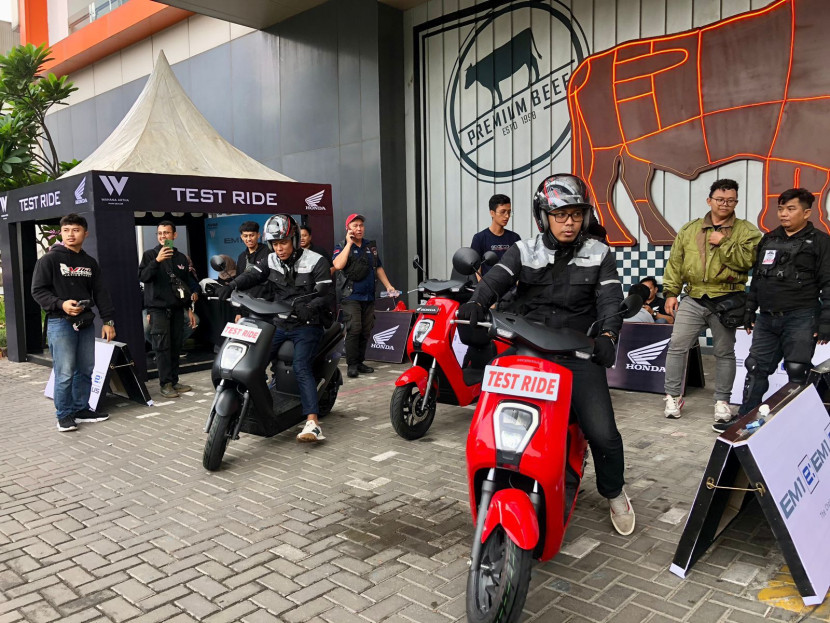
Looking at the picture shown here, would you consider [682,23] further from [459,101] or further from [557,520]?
[557,520]

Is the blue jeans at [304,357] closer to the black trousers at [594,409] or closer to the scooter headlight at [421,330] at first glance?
the scooter headlight at [421,330]

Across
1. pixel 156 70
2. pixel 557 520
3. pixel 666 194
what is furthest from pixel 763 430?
pixel 156 70

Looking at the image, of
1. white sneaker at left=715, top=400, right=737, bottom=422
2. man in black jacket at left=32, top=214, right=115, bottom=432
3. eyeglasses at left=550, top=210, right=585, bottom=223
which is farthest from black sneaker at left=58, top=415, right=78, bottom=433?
white sneaker at left=715, top=400, right=737, bottom=422

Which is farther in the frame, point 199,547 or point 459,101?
point 459,101

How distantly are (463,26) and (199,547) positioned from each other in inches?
356

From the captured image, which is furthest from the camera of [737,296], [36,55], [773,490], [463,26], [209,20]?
[209,20]

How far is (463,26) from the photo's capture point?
10.1 meters

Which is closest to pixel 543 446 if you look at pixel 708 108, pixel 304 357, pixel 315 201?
pixel 304 357

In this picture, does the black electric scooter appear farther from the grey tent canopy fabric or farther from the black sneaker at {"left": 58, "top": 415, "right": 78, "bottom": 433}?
the grey tent canopy fabric

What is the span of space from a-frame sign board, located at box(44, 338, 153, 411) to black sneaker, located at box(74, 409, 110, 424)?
2.4 inches

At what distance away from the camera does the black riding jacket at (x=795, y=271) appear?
4660 millimetres

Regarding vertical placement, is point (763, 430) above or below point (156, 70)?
below

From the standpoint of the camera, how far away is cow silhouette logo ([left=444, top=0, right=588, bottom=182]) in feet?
29.8

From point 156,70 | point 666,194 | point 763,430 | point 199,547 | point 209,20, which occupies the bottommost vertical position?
point 199,547
